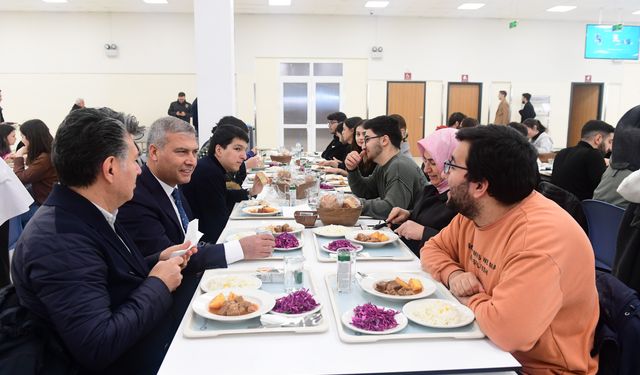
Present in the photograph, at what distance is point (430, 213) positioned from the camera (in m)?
2.50

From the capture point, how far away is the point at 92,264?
1.37 m

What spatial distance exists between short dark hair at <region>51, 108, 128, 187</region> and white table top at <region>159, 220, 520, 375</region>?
22.0 inches

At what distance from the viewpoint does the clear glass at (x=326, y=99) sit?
12141mm

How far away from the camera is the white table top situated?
125 centimetres

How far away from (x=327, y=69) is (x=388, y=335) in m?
11.1

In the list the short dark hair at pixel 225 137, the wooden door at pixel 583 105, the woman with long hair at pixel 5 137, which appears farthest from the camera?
the wooden door at pixel 583 105

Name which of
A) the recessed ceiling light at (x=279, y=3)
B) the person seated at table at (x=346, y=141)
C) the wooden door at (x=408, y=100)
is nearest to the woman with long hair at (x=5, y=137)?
the person seated at table at (x=346, y=141)

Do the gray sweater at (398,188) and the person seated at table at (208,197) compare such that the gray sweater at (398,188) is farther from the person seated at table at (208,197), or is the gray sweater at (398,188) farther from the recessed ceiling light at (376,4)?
the recessed ceiling light at (376,4)

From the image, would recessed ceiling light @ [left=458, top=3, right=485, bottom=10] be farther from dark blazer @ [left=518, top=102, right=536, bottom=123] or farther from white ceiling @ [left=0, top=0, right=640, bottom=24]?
dark blazer @ [left=518, top=102, right=536, bottom=123]

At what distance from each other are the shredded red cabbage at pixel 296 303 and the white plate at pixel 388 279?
9.0 inches

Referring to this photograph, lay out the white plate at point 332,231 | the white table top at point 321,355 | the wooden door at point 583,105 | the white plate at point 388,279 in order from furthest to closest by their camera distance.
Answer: the wooden door at point 583,105 < the white plate at point 332,231 < the white plate at point 388,279 < the white table top at point 321,355

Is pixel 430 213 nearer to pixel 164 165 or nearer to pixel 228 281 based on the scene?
pixel 228 281

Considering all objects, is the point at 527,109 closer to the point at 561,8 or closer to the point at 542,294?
the point at 561,8

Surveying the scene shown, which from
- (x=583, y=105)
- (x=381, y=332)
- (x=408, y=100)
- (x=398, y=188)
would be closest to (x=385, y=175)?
(x=398, y=188)
